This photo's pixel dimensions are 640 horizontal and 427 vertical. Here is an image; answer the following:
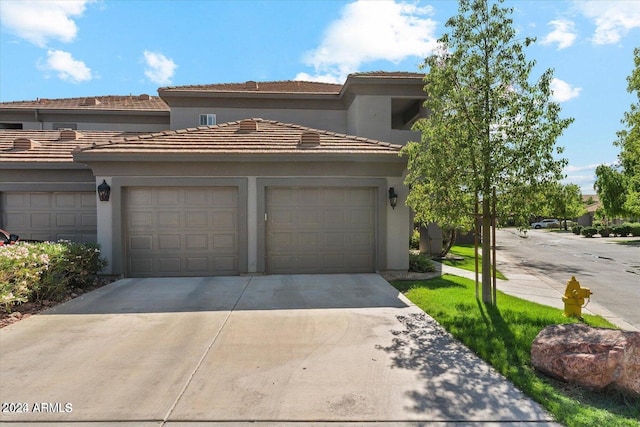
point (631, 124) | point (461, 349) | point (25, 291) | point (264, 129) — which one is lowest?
point (461, 349)

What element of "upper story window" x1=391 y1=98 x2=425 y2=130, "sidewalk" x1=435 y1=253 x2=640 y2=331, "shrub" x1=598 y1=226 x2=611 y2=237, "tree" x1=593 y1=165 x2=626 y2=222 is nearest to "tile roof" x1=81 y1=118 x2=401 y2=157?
"sidewalk" x1=435 y1=253 x2=640 y2=331

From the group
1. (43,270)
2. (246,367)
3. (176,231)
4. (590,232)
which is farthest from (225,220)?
(590,232)

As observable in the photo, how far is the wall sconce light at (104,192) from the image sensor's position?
30.7 ft

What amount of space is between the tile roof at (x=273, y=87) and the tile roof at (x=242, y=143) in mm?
6041

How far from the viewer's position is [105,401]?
3.53 meters

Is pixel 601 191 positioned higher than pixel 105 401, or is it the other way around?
pixel 601 191

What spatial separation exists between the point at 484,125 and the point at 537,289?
231 inches

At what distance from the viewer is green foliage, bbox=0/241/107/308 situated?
6430 millimetres

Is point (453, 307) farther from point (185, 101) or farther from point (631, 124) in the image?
point (185, 101)

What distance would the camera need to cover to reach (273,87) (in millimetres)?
18594

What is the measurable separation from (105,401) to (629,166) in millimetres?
11376

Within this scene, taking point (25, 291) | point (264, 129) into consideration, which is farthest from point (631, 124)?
point (25, 291)

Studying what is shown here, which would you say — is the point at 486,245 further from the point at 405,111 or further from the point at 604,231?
the point at 604,231

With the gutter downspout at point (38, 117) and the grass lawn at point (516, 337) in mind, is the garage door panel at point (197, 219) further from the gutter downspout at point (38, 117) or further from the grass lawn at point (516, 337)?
the gutter downspout at point (38, 117)
